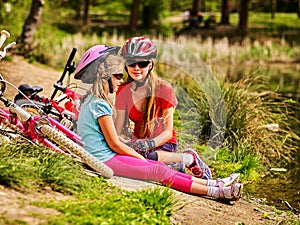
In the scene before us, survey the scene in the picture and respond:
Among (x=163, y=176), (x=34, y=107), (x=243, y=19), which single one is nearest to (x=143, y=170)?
(x=163, y=176)

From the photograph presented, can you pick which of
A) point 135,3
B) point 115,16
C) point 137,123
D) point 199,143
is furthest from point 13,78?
point 115,16

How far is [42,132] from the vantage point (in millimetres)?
5344

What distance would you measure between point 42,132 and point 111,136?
1.84 ft

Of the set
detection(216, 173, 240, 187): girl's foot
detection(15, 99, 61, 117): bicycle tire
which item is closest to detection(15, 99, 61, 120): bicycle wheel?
detection(15, 99, 61, 117): bicycle tire

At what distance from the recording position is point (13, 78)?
1167cm

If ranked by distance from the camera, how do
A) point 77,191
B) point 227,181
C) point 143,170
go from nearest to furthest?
point 77,191 → point 143,170 → point 227,181

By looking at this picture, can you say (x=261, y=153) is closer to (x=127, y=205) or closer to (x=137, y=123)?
(x=137, y=123)

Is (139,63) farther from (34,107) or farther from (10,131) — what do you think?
(10,131)

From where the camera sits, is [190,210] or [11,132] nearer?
[190,210]

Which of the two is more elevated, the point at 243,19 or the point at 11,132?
the point at 11,132

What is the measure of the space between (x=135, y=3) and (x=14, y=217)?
94.3 ft

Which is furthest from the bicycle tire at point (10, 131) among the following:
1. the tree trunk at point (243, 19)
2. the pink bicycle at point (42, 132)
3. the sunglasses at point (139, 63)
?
the tree trunk at point (243, 19)

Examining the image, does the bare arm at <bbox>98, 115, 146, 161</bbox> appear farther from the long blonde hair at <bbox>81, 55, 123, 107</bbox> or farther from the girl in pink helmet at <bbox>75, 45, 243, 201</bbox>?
the long blonde hair at <bbox>81, 55, 123, 107</bbox>

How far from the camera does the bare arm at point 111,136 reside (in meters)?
5.39
